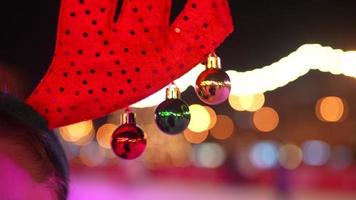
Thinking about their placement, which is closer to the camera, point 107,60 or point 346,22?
point 107,60

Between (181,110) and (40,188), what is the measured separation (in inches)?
8.9

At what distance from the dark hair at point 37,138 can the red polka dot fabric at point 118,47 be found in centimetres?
6

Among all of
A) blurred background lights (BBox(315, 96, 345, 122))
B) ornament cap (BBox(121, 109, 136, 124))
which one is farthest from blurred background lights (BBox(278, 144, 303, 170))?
ornament cap (BBox(121, 109, 136, 124))

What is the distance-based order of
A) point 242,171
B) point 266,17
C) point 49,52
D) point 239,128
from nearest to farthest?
1. point 266,17
2. point 49,52
3. point 242,171
4. point 239,128

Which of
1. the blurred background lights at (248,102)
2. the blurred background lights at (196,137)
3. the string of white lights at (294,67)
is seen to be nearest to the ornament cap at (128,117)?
the string of white lights at (294,67)

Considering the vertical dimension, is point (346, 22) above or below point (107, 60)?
above

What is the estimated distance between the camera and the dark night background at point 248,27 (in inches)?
63.3

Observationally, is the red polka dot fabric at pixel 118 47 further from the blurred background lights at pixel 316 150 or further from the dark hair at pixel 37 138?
the blurred background lights at pixel 316 150

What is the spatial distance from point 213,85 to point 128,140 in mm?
144

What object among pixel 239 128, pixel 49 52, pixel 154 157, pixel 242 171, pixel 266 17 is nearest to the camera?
pixel 266 17

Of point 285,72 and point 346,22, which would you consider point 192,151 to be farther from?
point 346,22

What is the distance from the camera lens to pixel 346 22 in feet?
6.29

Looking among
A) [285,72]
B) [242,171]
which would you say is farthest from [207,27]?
[242,171]

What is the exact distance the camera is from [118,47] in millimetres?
981
